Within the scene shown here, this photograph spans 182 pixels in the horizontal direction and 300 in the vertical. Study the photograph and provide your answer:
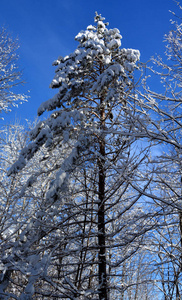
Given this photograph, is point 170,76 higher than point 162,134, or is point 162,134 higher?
point 170,76

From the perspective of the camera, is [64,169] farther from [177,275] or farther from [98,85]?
[177,275]

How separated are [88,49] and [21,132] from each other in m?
8.22

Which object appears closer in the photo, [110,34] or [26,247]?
[26,247]

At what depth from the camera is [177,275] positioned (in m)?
6.62

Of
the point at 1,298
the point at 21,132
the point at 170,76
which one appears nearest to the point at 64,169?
the point at 1,298

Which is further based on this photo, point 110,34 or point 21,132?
point 21,132

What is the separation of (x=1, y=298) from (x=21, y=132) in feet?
32.1

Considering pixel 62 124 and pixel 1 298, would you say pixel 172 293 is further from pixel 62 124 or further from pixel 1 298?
pixel 62 124

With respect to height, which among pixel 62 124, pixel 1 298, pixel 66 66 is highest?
pixel 66 66

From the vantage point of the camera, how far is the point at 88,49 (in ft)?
19.8

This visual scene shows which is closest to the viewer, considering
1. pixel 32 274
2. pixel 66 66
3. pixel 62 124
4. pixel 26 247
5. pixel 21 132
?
pixel 32 274

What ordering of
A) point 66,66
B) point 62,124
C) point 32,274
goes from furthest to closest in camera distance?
1. point 66,66
2. point 62,124
3. point 32,274

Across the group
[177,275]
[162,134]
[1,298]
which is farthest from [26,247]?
[177,275]

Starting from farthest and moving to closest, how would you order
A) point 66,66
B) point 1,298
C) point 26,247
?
point 66,66, point 26,247, point 1,298
